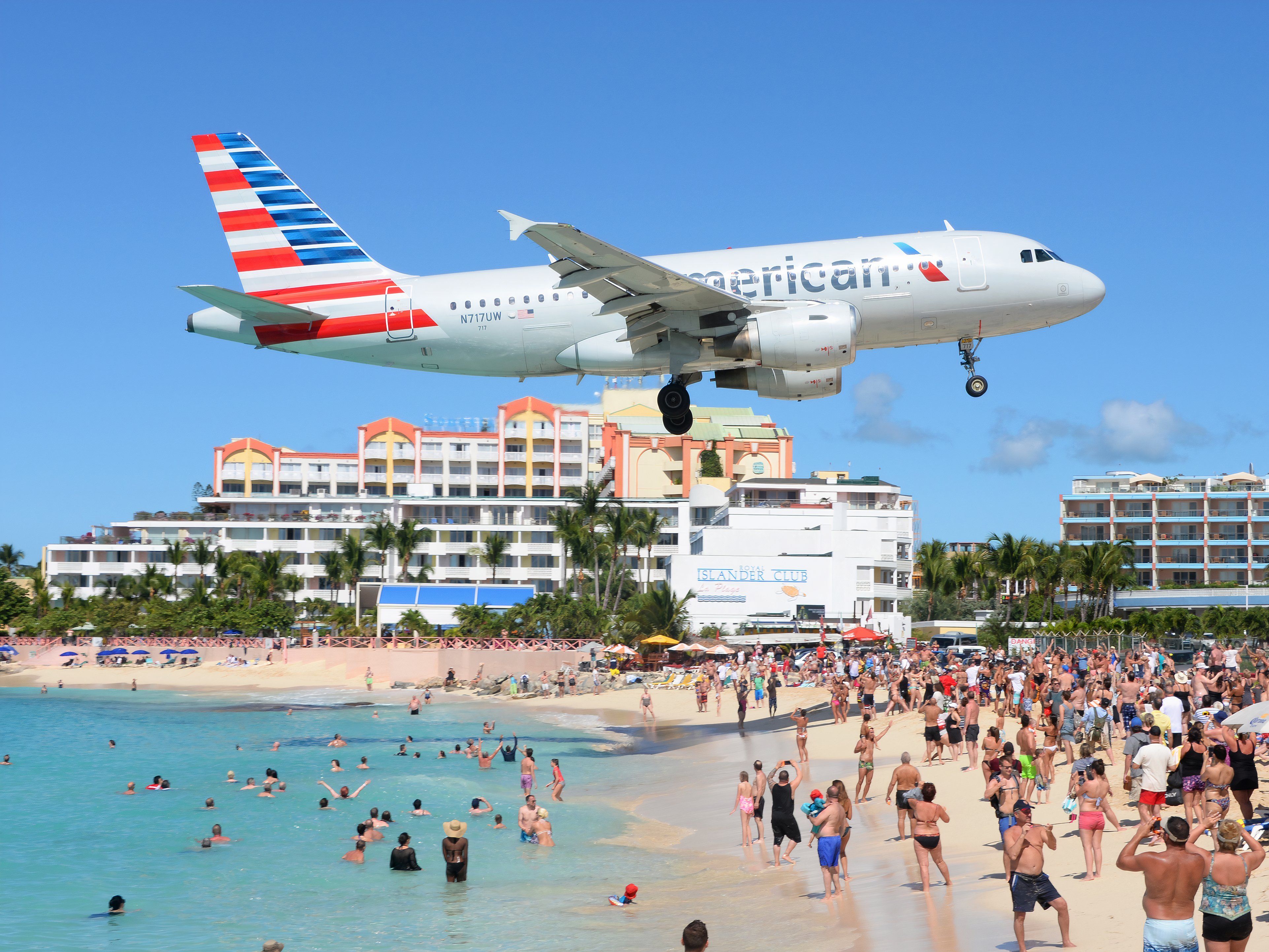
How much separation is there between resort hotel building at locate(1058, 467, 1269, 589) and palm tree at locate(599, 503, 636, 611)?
45.4 meters

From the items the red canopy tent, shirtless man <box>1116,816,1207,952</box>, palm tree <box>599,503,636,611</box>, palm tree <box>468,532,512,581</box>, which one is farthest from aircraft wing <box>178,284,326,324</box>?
palm tree <box>468,532,512,581</box>

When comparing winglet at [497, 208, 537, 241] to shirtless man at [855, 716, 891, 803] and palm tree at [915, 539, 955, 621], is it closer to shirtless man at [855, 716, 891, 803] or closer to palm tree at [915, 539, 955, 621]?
shirtless man at [855, 716, 891, 803]

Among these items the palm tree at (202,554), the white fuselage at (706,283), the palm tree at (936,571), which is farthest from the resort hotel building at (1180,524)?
the white fuselage at (706,283)

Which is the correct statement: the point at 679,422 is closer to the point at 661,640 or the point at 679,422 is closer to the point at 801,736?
the point at 801,736

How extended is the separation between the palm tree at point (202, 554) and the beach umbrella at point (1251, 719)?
8933 centimetres

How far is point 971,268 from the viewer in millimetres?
23344

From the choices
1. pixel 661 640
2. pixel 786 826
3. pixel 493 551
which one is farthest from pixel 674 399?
pixel 493 551

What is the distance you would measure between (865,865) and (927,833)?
11.9 feet

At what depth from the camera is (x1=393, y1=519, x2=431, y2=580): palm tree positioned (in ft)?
308

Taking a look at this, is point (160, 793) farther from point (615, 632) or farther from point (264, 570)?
point (264, 570)

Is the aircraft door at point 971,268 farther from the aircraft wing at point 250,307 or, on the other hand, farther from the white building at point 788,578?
the white building at point 788,578

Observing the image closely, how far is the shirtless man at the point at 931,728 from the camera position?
28281 millimetres

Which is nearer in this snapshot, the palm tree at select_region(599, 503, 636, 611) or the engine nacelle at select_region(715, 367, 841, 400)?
the engine nacelle at select_region(715, 367, 841, 400)

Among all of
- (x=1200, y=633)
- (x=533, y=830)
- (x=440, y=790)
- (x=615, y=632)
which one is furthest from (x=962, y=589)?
(x=533, y=830)
